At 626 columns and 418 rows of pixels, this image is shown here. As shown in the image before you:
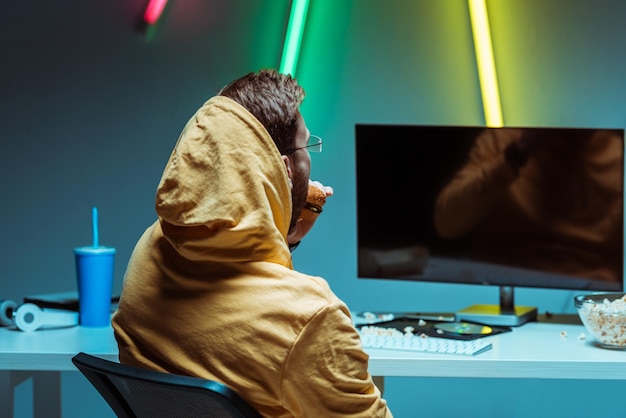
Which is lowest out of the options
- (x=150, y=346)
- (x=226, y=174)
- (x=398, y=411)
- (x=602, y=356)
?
(x=398, y=411)

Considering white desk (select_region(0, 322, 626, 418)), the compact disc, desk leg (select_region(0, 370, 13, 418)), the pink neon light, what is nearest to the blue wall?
the pink neon light

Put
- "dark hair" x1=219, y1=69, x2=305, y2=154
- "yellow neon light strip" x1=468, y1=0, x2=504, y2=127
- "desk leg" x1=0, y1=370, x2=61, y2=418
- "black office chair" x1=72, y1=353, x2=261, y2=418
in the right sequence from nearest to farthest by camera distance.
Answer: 1. "black office chair" x1=72, y1=353, x2=261, y2=418
2. "dark hair" x1=219, y1=69, x2=305, y2=154
3. "desk leg" x1=0, y1=370, x2=61, y2=418
4. "yellow neon light strip" x1=468, y1=0, x2=504, y2=127

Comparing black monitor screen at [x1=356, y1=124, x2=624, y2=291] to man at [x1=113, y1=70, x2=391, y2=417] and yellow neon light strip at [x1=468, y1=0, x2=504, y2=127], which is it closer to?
yellow neon light strip at [x1=468, y1=0, x2=504, y2=127]

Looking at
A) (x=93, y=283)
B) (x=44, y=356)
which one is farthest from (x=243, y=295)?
(x=93, y=283)

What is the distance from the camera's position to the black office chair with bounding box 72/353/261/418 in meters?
1.11

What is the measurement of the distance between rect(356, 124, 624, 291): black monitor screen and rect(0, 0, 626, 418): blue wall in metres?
0.38

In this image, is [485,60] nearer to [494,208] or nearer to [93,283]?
[494,208]

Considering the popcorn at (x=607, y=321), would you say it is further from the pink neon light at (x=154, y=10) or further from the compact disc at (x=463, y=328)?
the pink neon light at (x=154, y=10)

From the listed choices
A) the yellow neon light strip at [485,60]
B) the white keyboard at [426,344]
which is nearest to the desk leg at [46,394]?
the white keyboard at [426,344]

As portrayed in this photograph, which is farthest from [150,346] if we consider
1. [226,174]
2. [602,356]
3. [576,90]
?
[576,90]

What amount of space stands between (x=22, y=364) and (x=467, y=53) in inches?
58.7

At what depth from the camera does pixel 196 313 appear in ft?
3.90

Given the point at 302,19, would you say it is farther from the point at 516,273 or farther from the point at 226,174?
the point at 226,174

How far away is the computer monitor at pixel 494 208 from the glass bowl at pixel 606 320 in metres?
0.20
